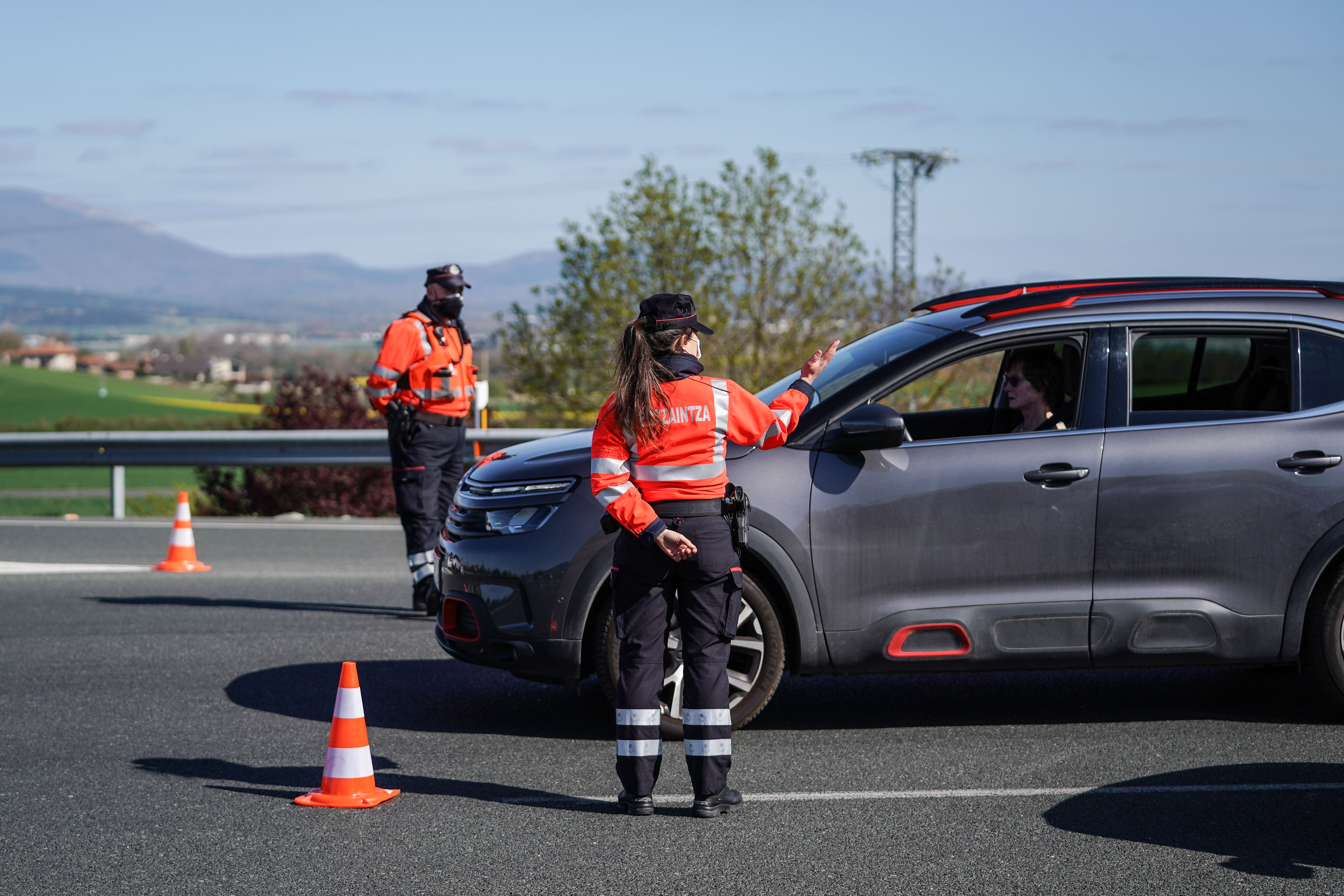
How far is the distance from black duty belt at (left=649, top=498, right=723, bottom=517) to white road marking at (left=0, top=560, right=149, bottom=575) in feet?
23.1

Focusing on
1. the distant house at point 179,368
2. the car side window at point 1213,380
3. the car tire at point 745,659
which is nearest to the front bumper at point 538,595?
the car tire at point 745,659

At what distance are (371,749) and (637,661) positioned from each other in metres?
1.61

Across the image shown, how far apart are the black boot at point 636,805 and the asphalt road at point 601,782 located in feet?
0.28

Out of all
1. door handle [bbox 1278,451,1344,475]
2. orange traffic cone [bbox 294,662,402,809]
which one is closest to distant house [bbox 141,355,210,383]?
orange traffic cone [bbox 294,662,402,809]

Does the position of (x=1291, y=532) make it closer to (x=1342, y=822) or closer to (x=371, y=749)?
(x=1342, y=822)

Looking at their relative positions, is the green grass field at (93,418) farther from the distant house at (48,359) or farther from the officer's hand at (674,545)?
the officer's hand at (674,545)

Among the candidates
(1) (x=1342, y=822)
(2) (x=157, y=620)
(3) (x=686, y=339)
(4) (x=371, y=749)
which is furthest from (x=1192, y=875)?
(2) (x=157, y=620)

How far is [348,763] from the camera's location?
4984mm

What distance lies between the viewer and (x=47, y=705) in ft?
21.2

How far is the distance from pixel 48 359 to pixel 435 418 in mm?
90087

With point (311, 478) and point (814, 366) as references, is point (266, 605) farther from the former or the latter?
point (311, 478)

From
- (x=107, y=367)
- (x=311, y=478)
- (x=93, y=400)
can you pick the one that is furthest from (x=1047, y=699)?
(x=107, y=367)

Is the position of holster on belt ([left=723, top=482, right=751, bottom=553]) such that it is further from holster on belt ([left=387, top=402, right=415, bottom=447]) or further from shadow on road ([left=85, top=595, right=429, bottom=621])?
shadow on road ([left=85, top=595, right=429, bottom=621])

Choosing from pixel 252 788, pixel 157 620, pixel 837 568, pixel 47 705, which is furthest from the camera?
pixel 157 620
